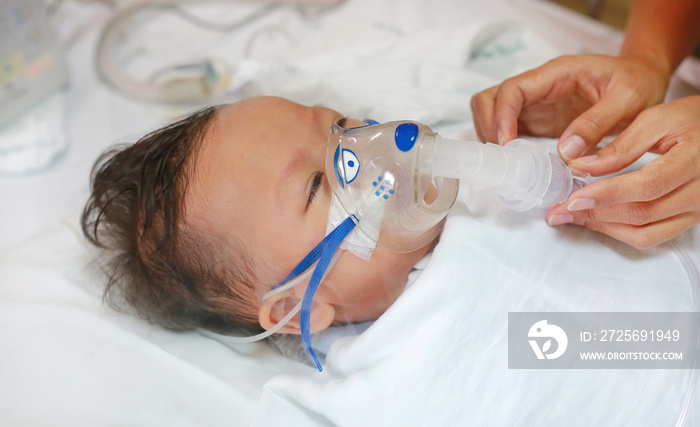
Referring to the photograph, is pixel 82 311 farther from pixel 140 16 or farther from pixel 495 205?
pixel 140 16

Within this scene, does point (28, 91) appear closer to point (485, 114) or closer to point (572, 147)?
point (485, 114)

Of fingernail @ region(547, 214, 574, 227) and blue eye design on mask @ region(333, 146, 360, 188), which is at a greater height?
blue eye design on mask @ region(333, 146, 360, 188)

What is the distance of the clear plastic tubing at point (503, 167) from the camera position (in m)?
0.89

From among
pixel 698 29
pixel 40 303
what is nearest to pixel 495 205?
pixel 698 29

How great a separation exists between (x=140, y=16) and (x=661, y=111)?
202 cm

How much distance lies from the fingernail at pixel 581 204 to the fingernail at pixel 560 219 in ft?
0.21

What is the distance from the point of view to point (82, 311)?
53.2 inches

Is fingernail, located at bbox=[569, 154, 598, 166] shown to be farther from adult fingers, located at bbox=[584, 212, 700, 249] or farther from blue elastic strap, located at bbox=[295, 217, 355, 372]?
blue elastic strap, located at bbox=[295, 217, 355, 372]

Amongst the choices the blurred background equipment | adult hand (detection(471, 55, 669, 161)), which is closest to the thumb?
adult hand (detection(471, 55, 669, 161))

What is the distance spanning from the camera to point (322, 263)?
1089mm

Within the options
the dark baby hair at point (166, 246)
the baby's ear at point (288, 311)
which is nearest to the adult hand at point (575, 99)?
the baby's ear at point (288, 311)

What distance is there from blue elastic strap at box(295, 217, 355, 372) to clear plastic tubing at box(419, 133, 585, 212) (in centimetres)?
22

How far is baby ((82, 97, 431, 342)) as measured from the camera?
1.10 m

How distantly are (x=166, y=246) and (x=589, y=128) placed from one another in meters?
0.89
